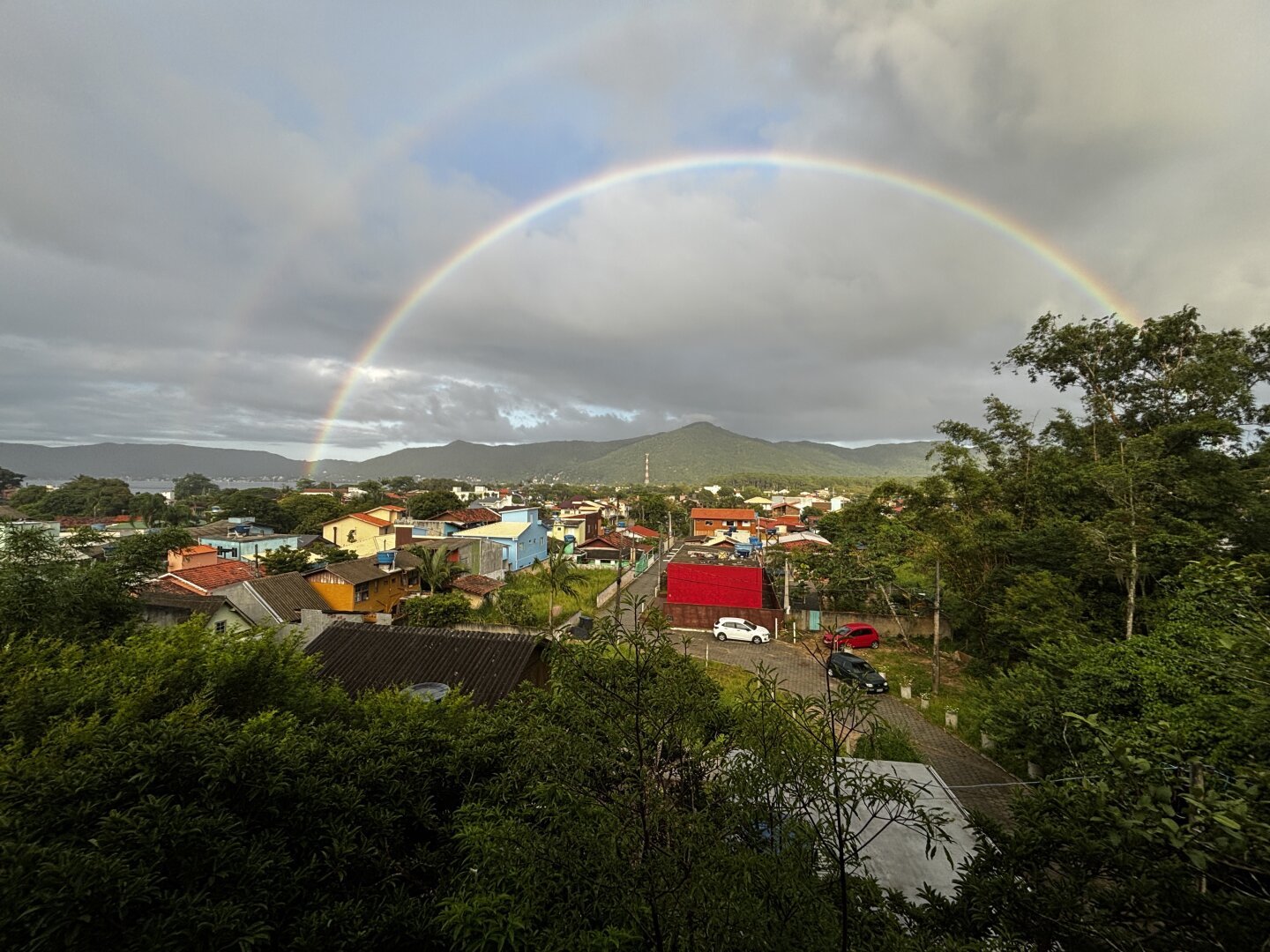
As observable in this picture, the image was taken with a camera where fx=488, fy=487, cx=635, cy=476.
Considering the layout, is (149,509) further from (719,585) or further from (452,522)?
(719,585)

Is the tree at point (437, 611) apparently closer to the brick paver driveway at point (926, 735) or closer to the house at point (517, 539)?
the brick paver driveway at point (926, 735)

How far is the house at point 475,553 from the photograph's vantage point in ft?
98.8

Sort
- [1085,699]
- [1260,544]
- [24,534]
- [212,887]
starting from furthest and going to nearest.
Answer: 1. [1260,544]
2. [24,534]
3. [1085,699]
4. [212,887]

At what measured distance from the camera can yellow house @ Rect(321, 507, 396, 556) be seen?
33.5m

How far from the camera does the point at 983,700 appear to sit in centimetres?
1170

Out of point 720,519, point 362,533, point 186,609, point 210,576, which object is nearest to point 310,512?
point 362,533

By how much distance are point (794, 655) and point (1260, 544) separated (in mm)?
12849

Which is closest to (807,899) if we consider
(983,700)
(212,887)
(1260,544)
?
(212,887)

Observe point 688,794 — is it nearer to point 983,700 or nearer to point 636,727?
point 636,727

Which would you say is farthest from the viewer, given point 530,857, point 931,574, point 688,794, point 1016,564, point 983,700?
point 931,574

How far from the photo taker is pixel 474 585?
83.5 feet

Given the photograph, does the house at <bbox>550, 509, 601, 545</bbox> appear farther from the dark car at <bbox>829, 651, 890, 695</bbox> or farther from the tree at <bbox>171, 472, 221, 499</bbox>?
the tree at <bbox>171, 472, 221, 499</bbox>

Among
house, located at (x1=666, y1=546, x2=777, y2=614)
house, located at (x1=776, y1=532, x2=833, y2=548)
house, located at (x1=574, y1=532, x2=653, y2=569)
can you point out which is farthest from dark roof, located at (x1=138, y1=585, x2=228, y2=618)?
house, located at (x1=776, y1=532, x2=833, y2=548)

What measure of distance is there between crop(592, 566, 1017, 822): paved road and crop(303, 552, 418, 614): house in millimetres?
14541
